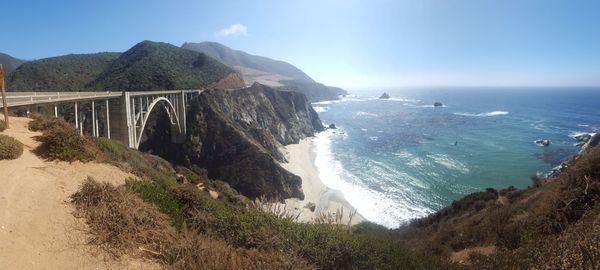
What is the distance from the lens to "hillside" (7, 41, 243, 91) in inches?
2655

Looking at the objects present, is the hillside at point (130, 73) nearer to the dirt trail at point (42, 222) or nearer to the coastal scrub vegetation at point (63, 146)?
the coastal scrub vegetation at point (63, 146)

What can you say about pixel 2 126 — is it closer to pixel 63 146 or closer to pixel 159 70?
pixel 63 146

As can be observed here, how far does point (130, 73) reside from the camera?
73.1 meters

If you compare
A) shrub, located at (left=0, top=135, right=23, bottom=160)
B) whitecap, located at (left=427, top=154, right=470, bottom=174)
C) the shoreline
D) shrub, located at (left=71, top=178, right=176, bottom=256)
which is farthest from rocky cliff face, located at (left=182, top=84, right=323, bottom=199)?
whitecap, located at (left=427, top=154, right=470, bottom=174)

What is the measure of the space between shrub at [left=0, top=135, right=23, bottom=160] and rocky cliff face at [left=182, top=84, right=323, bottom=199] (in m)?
16.3

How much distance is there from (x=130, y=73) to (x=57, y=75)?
14914 millimetres

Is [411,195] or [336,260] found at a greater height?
[336,260]

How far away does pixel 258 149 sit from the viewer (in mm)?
44062

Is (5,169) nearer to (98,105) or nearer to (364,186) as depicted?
(98,105)

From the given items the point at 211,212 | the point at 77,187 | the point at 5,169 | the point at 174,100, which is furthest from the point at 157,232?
the point at 174,100

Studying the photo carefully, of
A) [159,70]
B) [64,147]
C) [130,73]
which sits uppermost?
[159,70]

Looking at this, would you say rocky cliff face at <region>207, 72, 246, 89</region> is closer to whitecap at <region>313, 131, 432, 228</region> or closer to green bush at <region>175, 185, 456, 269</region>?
whitecap at <region>313, 131, 432, 228</region>

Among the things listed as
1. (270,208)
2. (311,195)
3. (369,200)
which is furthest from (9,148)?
(369,200)

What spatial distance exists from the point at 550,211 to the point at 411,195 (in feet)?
89.3
